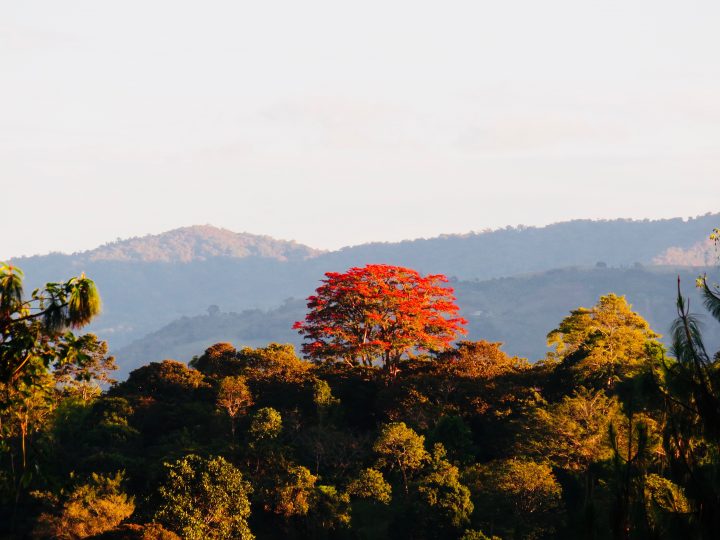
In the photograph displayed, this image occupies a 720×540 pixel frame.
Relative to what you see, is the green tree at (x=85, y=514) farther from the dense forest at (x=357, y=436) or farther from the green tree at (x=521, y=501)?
the green tree at (x=521, y=501)

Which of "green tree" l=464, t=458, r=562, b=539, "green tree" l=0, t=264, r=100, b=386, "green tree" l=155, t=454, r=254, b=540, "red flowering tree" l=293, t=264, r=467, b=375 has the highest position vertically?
"green tree" l=0, t=264, r=100, b=386

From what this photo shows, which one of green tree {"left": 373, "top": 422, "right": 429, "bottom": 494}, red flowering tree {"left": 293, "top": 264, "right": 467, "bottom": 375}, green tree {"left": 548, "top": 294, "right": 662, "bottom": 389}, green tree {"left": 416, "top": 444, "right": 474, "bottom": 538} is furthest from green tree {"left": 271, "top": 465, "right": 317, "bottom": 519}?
green tree {"left": 548, "top": 294, "right": 662, "bottom": 389}

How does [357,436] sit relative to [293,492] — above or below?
above

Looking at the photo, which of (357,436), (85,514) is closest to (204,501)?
(85,514)

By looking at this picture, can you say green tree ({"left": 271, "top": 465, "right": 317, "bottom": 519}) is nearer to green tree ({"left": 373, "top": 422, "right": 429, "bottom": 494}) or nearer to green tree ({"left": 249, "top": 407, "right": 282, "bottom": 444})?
green tree ({"left": 373, "top": 422, "right": 429, "bottom": 494})

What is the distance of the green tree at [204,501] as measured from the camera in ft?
150

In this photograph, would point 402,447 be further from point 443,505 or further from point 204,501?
point 204,501

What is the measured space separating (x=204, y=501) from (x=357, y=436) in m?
12.6

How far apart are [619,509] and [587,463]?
30.5 meters

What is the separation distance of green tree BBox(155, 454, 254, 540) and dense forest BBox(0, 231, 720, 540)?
0.07m

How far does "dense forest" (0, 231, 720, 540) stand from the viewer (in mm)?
46500

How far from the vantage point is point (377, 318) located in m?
62.1

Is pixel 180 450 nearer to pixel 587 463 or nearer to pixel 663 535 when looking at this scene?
pixel 587 463

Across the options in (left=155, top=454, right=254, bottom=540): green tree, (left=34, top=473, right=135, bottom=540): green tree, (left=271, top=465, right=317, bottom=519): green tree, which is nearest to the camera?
(left=34, top=473, right=135, bottom=540): green tree
